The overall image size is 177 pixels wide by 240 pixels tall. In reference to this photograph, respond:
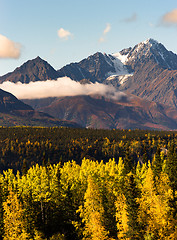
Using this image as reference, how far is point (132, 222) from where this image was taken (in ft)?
199

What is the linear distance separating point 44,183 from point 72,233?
1364 centimetres

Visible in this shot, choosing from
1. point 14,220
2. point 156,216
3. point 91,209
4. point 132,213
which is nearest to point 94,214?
point 91,209

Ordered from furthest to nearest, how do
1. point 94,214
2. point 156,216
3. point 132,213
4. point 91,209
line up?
point 156,216
point 132,213
point 91,209
point 94,214

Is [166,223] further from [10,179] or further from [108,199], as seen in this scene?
[10,179]

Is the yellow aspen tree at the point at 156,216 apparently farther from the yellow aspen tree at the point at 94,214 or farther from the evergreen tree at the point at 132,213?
the yellow aspen tree at the point at 94,214

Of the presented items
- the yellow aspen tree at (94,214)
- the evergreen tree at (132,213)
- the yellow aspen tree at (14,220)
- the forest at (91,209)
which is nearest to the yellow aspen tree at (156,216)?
the forest at (91,209)

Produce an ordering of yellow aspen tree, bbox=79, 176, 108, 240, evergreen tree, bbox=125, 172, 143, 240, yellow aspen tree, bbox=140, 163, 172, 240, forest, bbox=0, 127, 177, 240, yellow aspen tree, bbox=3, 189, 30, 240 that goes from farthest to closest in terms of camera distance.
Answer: yellow aspen tree, bbox=3, 189, 30, 240, forest, bbox=0, 127, 177, 240, evergreen tree, bbox=125, 172, 143, 240, yellow aspen tree, bbox=140, 163, 172, 240, yellow aspen tree, bbox=79, 176, 108, 240

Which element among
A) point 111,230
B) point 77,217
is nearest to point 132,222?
point 111,230

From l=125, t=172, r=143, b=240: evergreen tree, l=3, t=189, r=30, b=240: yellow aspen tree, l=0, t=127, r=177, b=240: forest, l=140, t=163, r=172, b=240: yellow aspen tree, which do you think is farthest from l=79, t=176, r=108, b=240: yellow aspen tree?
l=3, t=189, r=30, b=240: yellow aspen tree

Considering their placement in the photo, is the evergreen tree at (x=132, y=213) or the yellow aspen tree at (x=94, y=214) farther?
the evergreen tree at (x=132, y=213)

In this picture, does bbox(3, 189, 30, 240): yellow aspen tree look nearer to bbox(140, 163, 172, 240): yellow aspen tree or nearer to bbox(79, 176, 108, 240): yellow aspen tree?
bbox(79, 176, 108, 240): yellow aspen tree

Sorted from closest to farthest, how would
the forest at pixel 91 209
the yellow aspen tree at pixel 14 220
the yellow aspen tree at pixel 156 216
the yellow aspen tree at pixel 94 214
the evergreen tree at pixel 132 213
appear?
the yellow aspen tree at pixel 94 214 < the yellow aspen tree at pixel 156 216 < the evergreen tree at pixel 132 213 < the forest at pixel 91 209 < the yellow aspen tree at pixel 14 220

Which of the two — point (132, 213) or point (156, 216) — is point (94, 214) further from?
point (156, 216)

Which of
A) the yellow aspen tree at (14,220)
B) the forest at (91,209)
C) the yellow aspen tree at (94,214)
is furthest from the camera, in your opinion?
the yellow aspen tree at (14,220)
